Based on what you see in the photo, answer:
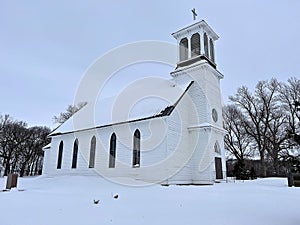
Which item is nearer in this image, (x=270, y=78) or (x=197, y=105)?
(x=197, y=105)

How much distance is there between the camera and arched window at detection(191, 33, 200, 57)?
21.0 metres

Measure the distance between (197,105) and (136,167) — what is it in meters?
7.08

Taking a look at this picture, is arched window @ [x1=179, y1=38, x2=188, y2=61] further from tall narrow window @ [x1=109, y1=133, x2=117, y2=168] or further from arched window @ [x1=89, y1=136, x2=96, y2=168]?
arched window @ [x1=89, y1=136, x2=96, y2=168]

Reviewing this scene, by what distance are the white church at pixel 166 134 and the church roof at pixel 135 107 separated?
3.0 inches

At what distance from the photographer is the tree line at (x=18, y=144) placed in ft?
134

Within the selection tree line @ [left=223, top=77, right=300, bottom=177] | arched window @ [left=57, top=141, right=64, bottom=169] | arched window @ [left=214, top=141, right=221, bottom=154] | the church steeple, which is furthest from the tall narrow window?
tree line @ [left=223, top=77, right=300, bottom=177]

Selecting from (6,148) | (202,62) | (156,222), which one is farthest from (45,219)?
(6,148)

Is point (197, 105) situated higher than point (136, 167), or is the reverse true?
point (197, 105)

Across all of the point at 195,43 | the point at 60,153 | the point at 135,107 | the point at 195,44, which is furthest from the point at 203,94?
the point at 60,153

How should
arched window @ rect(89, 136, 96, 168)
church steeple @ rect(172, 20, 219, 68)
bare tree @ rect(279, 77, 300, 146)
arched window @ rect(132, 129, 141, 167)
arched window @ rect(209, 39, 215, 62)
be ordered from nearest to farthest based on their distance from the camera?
arched window @ rect(132, 129, 141, 167) < arched window @ rect(89, 136, 96, 168) < church steeple @ rect(172, 20, 219, 68) < arched window @ rect(209, 39, 215, 62) < bare tree @ rect(279, 77, 300, 146)

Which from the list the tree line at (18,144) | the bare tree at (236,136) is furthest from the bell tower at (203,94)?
the tree line at (18,144)

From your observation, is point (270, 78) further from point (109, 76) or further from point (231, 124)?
point (109, 76)

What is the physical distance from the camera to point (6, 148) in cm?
4091

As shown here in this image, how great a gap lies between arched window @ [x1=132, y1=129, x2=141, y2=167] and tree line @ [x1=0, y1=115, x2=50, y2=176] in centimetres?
3158
